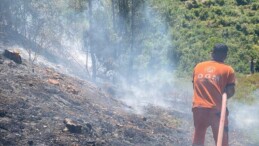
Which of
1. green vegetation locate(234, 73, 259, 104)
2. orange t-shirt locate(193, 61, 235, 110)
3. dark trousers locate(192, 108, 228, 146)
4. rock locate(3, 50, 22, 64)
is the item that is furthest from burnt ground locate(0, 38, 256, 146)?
green vegetation locate(234, 73, 259, 104)

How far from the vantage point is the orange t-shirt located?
13.7 ft

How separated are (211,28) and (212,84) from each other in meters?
21.0

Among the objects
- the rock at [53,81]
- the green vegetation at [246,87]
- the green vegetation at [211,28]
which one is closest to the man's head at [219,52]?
the rock at [53,81]

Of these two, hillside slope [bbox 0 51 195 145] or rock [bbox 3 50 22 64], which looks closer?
hillside slope [bbox 0 51 195 145]

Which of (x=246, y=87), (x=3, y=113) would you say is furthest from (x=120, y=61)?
(x=3, y=113)

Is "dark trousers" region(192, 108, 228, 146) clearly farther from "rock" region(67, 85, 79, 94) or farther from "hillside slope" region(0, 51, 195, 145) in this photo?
"rock" region(67, 85, 79, 94)

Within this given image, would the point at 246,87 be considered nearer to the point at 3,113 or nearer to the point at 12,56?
the point at 12,56

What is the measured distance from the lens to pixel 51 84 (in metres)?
8.15

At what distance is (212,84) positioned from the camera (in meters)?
4.21

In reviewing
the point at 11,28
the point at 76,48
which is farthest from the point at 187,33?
the point at 11,28

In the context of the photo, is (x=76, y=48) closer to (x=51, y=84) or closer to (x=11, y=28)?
(x=11, y=28)

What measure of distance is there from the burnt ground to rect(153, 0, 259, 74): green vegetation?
11821 mm

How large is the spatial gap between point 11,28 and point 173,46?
1003cm

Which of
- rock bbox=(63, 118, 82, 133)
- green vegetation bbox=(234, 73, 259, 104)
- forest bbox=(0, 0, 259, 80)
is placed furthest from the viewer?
forest bbox=(0, 0, 259, 80)
